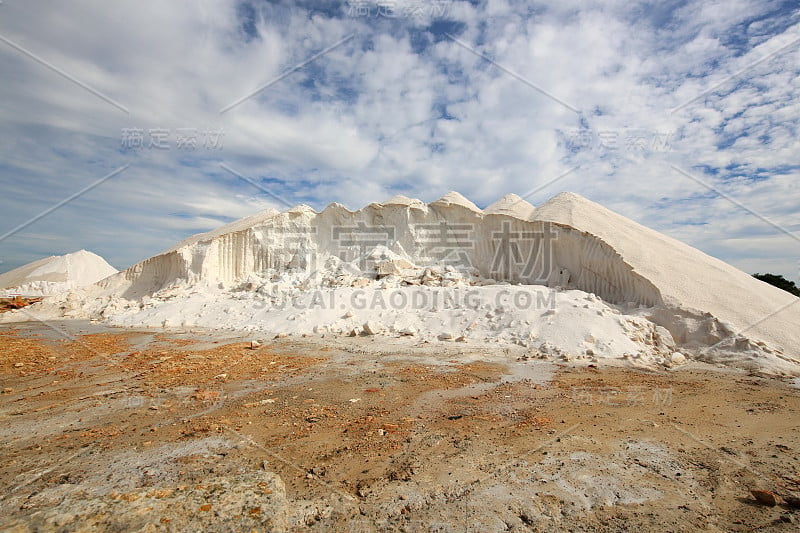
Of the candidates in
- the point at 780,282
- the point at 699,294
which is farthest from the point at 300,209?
the point at 780,282

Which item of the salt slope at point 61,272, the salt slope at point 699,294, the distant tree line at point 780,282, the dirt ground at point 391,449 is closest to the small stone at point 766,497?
the dirt ground at point 391,449

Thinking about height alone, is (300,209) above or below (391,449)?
above

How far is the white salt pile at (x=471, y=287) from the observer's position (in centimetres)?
871

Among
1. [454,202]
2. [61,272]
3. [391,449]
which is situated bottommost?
[391,449]

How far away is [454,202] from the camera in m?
17.5

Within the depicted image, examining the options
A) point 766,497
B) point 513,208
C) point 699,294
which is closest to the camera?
point 766,497

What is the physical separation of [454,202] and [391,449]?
14955 millimetres

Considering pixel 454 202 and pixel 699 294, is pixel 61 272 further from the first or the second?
pixel 699 294

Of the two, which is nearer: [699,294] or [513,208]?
→ [699,294]

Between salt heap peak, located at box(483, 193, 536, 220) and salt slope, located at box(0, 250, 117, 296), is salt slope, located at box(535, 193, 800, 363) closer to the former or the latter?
salt heap peak, located at box(483, 193, 536, 220)

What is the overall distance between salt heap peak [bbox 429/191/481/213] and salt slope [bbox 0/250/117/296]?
2994 cm

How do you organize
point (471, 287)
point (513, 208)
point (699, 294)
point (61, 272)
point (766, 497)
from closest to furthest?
point (766, 497) < point (699, 294) < point (471, 287) < point (513, 208) < point (61, 272)

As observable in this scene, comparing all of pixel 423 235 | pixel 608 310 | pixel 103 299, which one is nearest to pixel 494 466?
pixel 608 310

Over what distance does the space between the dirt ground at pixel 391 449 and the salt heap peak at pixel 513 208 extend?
997 cm
